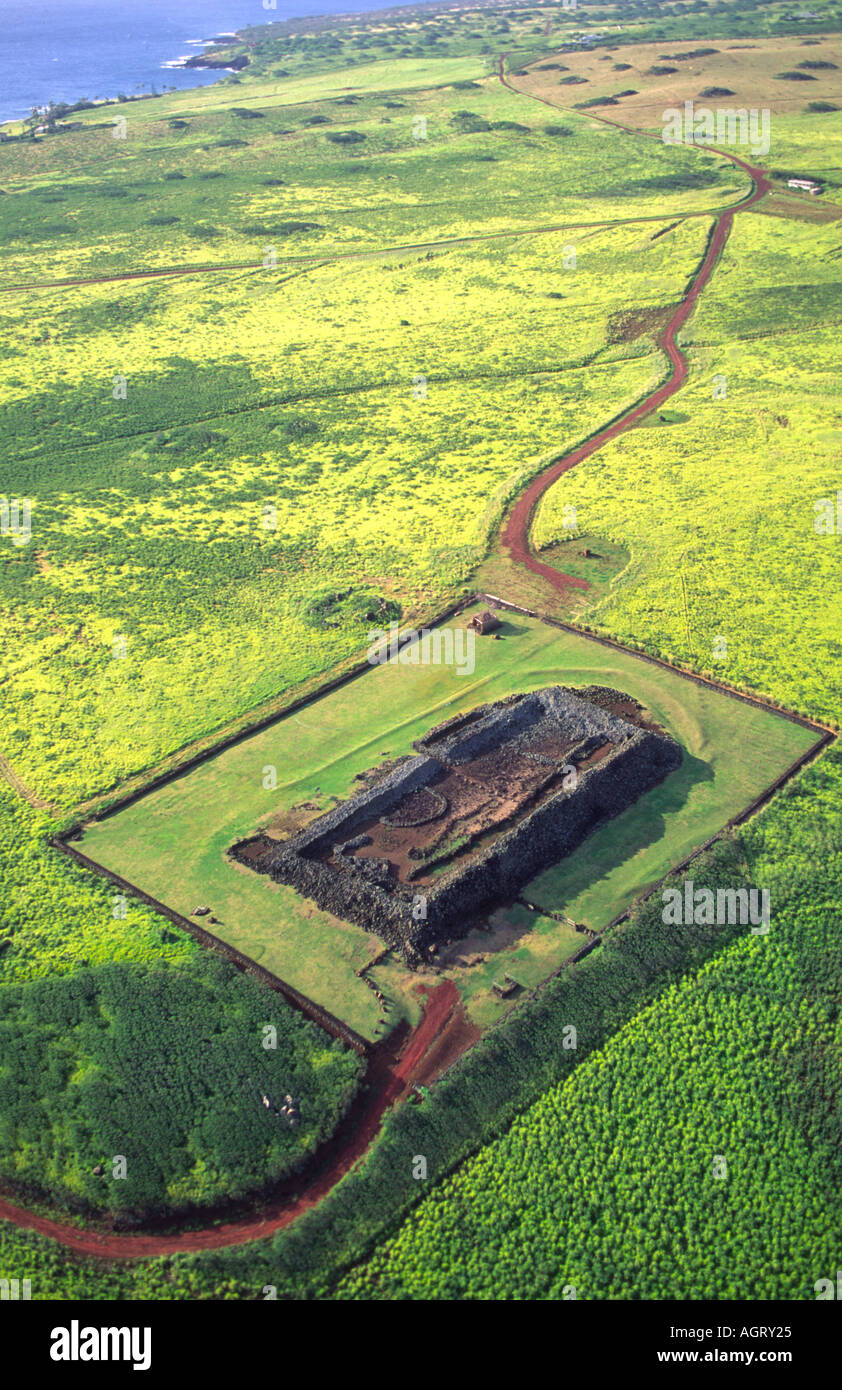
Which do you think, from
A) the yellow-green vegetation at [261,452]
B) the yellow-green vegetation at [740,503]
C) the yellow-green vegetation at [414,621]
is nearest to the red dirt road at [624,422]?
the yellow-green vegetation at [740,503]

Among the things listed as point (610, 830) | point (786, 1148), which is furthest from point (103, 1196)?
point (610, 830)

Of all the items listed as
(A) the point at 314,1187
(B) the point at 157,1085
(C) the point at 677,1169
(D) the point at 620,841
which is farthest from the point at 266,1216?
(D) the point at 620,841

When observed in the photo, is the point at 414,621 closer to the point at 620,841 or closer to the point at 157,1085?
the point at 620,841

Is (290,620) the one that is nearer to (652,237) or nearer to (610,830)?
(610,830)

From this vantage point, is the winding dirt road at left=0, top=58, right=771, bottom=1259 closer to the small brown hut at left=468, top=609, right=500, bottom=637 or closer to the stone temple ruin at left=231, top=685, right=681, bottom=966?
the stone temple ruin at left=231, top=685, right=681, bottom=966

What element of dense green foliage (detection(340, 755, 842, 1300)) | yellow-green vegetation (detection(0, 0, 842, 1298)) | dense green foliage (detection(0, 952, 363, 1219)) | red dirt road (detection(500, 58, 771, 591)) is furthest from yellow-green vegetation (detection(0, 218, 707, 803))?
dense green foliage (detection(340, 755, 842, 1300))

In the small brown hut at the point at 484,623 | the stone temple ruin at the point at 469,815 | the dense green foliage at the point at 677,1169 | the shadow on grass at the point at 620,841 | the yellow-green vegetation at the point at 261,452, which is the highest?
the yellow-green vegetation at the point at 261,452

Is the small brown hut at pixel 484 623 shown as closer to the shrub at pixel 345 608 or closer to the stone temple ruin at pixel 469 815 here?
the shrub at pixel 345 608

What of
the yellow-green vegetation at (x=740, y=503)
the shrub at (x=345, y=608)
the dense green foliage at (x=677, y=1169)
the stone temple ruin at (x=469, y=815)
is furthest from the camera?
the shrub at (x=345, y=608)
